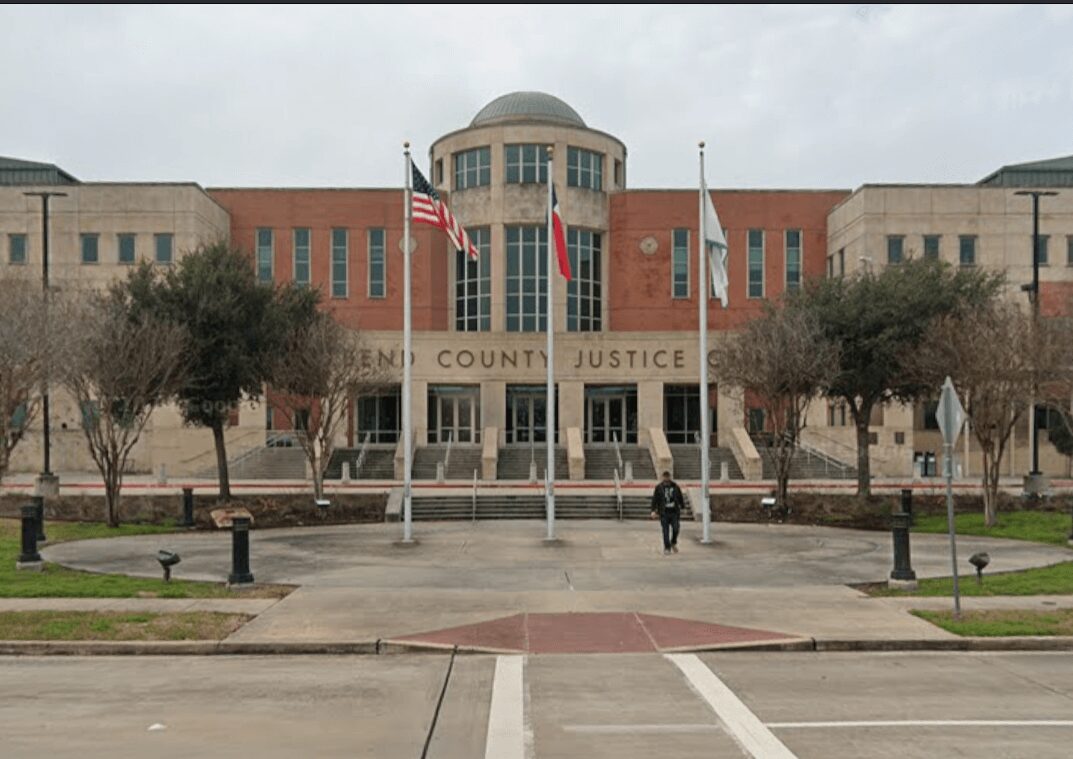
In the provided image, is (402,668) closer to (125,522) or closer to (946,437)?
(946,437)

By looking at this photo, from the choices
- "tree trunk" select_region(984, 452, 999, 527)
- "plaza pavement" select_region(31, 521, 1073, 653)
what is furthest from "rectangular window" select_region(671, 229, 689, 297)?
"plaza pavement" select_region(31, 521, 1073, 653)

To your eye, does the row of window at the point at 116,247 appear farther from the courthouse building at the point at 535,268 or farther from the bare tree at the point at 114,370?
the bare tree at the point at 114,370

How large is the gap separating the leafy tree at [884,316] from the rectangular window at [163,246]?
115 ft

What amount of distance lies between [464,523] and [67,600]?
14.5 meters

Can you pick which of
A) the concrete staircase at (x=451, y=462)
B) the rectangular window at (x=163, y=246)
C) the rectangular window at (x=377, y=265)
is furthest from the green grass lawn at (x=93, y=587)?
the rectangular window at (x=377, y=265)

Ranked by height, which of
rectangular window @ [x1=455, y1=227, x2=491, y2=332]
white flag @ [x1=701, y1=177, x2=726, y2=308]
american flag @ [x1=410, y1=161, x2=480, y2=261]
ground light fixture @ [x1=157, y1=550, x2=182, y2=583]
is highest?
rectangular window @ [x1=455, y1=227, x2=491, y2=332]

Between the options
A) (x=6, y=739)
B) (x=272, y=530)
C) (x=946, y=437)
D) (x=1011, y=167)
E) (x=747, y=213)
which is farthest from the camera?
(x=1011, y=167)

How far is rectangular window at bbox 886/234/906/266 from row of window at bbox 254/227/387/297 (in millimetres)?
26971

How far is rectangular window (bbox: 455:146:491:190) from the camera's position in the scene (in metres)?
56.4

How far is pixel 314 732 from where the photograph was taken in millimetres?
8531

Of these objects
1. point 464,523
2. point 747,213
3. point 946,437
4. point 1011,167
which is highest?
point 1011,167

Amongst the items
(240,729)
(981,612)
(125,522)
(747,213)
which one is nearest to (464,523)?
(125,522)

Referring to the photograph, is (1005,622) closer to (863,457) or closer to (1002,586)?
(1002,586)

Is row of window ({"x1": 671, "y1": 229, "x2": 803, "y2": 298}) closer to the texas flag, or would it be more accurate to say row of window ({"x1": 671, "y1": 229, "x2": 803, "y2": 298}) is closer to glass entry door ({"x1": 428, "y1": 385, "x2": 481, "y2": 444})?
glass entry door ({"x1": 428, "y1": 385, "x2": 481, "y2": 444})
